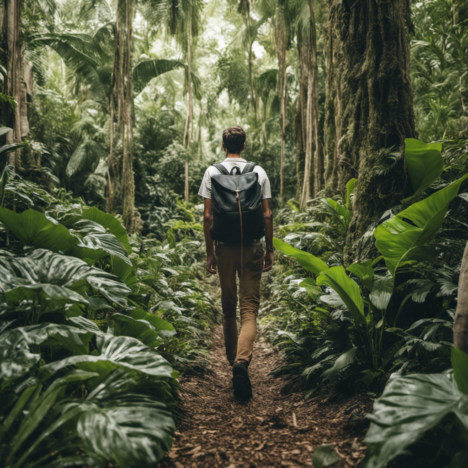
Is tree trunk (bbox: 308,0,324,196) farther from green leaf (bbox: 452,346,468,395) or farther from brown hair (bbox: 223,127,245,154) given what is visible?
green leaf (bbox: 452,346,468,395)

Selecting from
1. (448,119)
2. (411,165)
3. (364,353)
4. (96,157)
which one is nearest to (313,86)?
(448,119)

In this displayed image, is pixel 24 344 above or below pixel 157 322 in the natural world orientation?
above

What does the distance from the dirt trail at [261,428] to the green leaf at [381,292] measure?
593 mm

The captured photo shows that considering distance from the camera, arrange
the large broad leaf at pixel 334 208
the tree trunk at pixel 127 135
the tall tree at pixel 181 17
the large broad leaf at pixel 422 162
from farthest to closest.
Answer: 1. the tall tree at pixel 181 17
2. the tree trunk at pixel 127 135
3. the large broad leaf at pixel 334 208
4. the large broad leaf at pixel 422 162

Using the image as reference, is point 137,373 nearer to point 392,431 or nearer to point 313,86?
point 392,431

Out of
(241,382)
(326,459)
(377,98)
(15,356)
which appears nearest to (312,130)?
(377,98)

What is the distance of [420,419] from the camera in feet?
4.04

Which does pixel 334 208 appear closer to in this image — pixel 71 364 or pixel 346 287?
pixel 346 287

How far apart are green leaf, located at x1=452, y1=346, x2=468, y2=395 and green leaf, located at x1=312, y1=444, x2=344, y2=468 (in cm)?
58

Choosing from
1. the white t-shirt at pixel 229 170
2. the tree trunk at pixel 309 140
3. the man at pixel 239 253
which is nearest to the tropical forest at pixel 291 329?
the man at pixel 239 253

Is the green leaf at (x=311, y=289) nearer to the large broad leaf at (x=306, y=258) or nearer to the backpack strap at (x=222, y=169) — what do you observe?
the large broad leaf at (x=306, y=258)

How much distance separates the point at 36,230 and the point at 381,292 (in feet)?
6.96

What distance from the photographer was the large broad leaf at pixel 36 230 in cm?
203

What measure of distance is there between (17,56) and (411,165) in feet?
17.1
